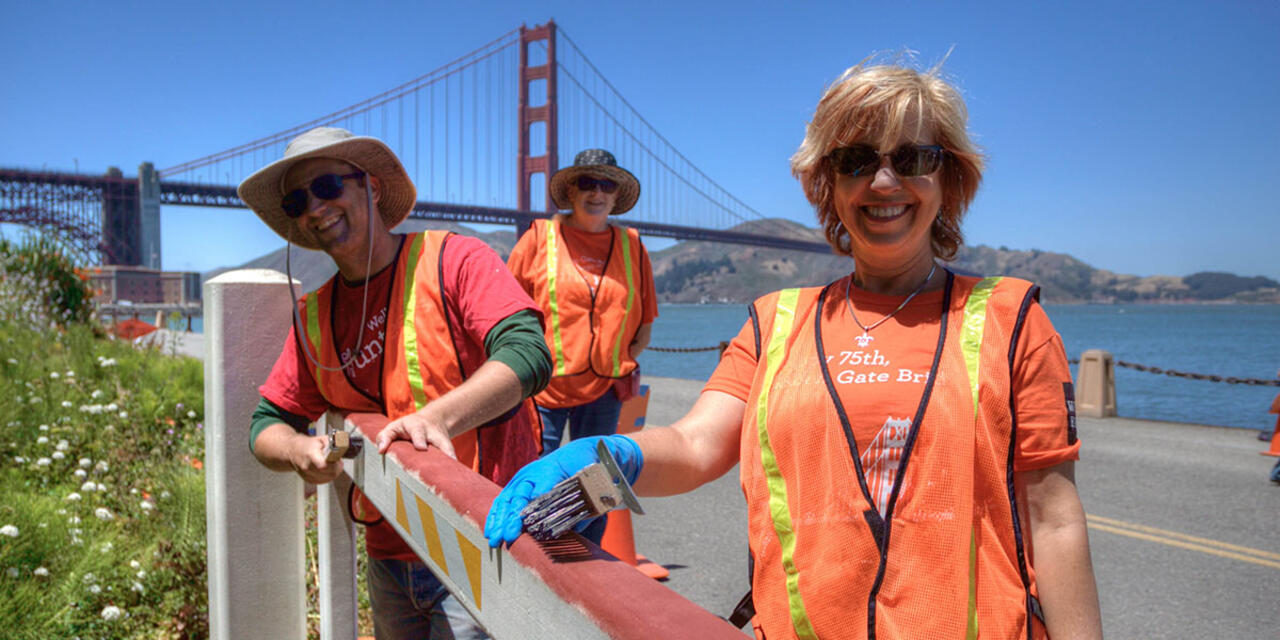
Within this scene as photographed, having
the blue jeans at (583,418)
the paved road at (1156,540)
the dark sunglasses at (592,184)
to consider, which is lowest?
the paved road at (1156,540)

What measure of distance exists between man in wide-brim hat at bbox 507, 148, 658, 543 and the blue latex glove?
2731 mm

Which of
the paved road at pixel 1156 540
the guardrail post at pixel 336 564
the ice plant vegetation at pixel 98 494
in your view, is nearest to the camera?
the guardrail post at pixel 336 564

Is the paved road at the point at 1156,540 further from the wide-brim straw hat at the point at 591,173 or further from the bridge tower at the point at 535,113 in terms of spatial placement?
the bridge tower at the point at 535,113

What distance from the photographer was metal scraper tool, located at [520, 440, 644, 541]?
87 cm

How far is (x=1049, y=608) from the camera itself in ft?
4.07

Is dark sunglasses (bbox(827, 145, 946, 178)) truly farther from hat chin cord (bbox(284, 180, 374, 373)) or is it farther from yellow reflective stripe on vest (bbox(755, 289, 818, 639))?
hat chin cord (bbox(284, 180, 374, 373))

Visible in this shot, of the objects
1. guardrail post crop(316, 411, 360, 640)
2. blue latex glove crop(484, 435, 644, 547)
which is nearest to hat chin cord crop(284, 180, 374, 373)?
guardrail post crop(316, 411, 360, 640)

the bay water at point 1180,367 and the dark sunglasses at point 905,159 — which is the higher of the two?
the dark sunglasses at point 905,159

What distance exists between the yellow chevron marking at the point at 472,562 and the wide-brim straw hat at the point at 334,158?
1296 millimetres

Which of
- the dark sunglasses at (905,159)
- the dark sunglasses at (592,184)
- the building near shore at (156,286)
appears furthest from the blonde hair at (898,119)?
the building near shore at (156,286)

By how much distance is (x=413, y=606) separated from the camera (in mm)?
1957

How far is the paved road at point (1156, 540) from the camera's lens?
3.93 meters

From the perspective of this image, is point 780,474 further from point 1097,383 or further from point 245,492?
point 1097,383

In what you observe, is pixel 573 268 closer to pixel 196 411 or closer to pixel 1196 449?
pixel 196 411
